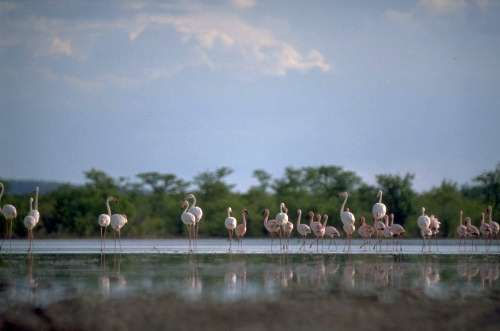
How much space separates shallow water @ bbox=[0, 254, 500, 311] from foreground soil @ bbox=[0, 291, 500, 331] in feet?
2.67

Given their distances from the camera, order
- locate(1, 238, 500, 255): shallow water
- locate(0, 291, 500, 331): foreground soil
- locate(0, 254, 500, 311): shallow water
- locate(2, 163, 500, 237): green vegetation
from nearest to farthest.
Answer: locate(0, 291, 500, 331): foreground soil → locate(0, 254, 500, 311): shallow water → locate(1, 238, 500, 255): shallow water → locate(2, 163, 500, 237): green vegetation

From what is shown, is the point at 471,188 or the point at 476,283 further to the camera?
the point at 471,188

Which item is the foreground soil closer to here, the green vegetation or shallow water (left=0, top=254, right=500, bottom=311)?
shallow water (left=0, top=254, right=500, bottom=311)

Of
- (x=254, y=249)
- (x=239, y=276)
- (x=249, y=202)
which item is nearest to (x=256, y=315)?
(x=239, y=276)

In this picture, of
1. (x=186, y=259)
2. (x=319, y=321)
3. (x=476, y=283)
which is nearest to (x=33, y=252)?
(x=186, y=259)

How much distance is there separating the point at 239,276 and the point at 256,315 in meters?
5.58

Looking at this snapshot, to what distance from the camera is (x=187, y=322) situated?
46.3ft

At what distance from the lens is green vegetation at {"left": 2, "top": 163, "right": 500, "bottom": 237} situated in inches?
1823

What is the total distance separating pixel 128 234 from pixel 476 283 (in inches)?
1159

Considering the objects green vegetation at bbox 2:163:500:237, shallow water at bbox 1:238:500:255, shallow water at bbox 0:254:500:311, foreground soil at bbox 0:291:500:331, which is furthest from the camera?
green vegetation at bbox 2:163:500:237

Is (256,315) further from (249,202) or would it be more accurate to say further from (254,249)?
(249,202)

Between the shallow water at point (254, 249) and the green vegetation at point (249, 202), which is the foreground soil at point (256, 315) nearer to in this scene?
the shallow water at point (254, 249)

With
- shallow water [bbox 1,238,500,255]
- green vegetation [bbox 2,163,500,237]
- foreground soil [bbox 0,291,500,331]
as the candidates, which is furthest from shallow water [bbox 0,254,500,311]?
green vegetation [bbox 2,163,500,237]

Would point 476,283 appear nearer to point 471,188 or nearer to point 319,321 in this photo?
point 319,321
